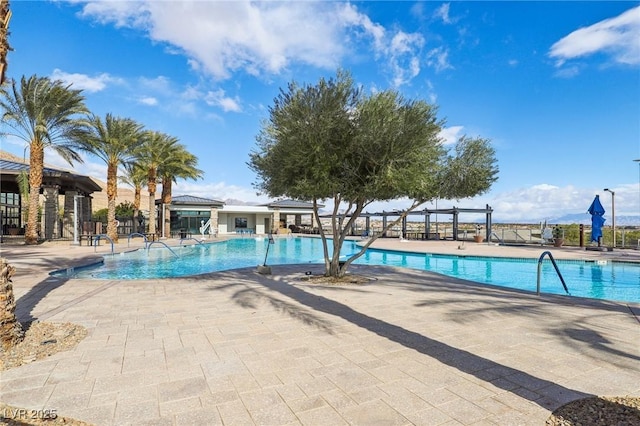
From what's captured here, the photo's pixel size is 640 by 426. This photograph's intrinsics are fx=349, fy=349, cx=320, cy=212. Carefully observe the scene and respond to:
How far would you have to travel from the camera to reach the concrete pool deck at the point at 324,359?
281 centimetres

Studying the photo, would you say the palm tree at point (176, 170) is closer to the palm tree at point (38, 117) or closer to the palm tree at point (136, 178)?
the palm tree at point (136, 178)

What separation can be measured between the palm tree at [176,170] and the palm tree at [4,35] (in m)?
23.4

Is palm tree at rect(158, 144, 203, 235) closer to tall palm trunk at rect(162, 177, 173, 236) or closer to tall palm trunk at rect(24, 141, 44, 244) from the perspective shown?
tall palm trunk at rect(162, 177, 173, 236)

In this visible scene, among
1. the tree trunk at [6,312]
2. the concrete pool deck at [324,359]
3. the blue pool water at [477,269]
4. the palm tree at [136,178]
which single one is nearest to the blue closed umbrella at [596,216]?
the blue pool water at [477,269]

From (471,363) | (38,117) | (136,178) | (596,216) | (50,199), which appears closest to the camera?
(471,363)

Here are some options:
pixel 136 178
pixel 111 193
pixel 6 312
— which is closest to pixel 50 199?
pixel 111 193

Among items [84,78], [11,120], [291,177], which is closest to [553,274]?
[291,177]

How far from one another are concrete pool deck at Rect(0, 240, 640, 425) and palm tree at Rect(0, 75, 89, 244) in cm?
1530

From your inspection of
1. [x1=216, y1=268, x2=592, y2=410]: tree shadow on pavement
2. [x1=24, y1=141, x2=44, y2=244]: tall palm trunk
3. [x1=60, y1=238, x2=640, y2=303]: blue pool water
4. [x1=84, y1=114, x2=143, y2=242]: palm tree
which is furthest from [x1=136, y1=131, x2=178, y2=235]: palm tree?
[x1=216, y1=268, x2=592, y2=410]: tree shadow on pavement

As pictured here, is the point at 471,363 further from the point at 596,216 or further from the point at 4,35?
the point at 596,216

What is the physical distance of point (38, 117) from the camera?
18.1 m

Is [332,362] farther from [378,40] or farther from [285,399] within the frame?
[378,40]

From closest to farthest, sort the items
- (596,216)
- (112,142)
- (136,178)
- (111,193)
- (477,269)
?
(477,269), (596,216), (112,142), (111,193), (136,178)

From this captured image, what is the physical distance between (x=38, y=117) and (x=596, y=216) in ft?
98.5
